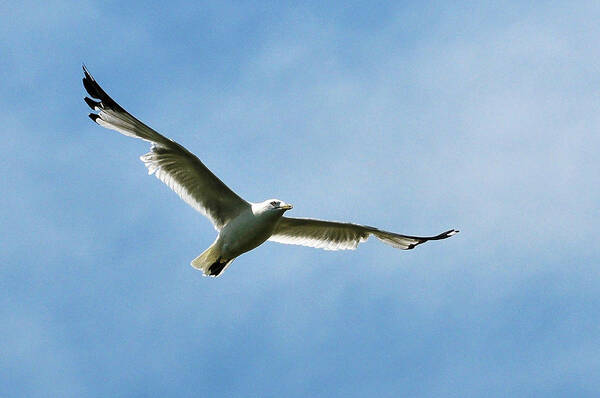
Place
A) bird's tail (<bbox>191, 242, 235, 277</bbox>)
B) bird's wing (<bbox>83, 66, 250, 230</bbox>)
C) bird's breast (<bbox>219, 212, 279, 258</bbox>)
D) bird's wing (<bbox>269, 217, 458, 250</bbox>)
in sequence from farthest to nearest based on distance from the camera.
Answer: bird's wing (<bbox>269, 217, 458, 250</bbox>) → bird's tail (<bbox>191, 242, 235, 277</bbox>) → bird's breast (<bbox>219, 212, 279, 258</bbox>) → bird's wing (<bbox>83, 66, 250, 230</bbox>)

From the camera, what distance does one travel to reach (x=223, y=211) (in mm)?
21109

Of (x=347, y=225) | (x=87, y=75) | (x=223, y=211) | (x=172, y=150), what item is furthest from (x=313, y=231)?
(x=87, y=75)

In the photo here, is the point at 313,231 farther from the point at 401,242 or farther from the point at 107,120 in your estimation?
the point at 107,120

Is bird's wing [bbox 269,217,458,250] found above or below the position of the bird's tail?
above

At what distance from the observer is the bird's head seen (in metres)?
20.3

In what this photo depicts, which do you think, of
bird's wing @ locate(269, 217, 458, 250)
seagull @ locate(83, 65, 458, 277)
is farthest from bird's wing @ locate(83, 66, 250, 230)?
bird's wing @ locate(269, 217, 458, 250)

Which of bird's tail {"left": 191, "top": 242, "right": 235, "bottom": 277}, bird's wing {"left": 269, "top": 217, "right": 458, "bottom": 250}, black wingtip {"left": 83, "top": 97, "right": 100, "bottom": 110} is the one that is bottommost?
bird's tail {"left": 191, "top": 242, "right": 235, "bottom": 277}

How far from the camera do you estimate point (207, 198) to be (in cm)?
2106

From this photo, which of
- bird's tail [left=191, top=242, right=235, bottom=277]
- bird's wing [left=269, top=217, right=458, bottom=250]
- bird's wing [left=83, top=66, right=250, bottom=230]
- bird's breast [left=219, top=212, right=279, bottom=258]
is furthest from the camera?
bird's wing [left=269, top=217, right=458, bottom=250]

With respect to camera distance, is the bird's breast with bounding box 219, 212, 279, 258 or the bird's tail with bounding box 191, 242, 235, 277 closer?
the bird's breast with bounding box 219, 212, 279, 258

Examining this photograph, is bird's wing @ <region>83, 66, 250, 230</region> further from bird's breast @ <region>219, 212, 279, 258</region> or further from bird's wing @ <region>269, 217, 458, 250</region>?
bird's wing @ <region>269, 217, 458, 250</region>

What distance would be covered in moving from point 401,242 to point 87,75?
23.3 feet

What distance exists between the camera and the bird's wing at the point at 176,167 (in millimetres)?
20062

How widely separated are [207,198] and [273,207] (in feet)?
4.84
